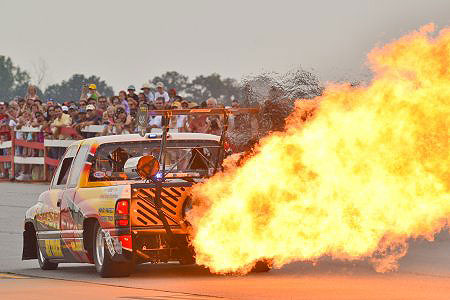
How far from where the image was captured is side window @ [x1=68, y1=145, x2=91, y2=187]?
1693 cm

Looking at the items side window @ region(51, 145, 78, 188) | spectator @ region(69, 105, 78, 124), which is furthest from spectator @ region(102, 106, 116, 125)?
side window @ region(51, 145, 78, 188)

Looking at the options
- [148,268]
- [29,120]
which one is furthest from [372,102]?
[29,120]

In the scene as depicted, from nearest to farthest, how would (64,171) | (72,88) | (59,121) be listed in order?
(64,171)
(59,121)
(72,88)

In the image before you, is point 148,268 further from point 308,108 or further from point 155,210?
point 308,108

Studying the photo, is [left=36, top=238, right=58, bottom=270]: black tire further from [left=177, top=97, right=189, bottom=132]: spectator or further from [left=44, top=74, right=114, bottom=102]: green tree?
[left=44, top=74, right=114, bottom=102]: green tree

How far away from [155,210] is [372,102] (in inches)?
106

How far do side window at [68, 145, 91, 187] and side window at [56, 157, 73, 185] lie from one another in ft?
0.87

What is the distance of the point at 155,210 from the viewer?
15852 mm

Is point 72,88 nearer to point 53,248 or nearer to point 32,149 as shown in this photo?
point 32,149

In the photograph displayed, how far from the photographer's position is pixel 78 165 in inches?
671

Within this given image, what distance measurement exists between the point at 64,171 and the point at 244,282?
350 cm

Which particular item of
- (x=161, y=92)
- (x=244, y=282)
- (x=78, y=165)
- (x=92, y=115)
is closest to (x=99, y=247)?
(x=78, y=165)

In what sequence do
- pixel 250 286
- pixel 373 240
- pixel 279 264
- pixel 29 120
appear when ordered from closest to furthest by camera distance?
pixel 250 286 < pixel 373 240 < pixel 279 264 < pixel 29 120

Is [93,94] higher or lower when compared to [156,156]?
higher
